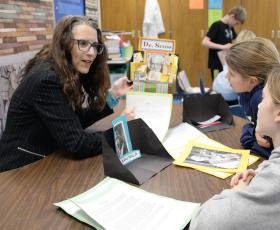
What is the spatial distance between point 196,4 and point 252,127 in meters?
4.04

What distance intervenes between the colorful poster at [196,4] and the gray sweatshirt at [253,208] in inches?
182

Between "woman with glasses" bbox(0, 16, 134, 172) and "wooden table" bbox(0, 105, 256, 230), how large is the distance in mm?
98

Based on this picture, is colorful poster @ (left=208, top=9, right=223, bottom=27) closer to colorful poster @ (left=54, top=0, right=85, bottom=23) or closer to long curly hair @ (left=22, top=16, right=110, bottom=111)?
colorful poster @ (left=54, top=0, right=85, bottom=23)

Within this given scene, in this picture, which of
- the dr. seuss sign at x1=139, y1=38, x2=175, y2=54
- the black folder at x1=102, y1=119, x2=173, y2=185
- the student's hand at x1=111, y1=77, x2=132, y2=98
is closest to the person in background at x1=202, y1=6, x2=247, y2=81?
the student's hand at x1=111, y1=77, x2=132, y2=98

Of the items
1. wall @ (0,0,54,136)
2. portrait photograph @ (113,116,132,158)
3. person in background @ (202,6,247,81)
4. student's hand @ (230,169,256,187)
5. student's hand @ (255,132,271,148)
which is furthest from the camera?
person in background @ (202,6,247,81)

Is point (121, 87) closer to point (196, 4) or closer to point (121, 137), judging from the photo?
point (121, 137)

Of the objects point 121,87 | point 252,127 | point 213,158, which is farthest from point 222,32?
point 213,158

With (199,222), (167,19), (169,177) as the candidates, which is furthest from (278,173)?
(167,19)

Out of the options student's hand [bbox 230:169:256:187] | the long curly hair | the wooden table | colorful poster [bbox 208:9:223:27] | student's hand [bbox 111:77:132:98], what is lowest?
the wooden table

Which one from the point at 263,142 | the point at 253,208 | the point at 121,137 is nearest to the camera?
the point at 253,208

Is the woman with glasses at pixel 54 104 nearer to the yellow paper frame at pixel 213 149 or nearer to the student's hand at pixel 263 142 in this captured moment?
the yellow paper frame at pixel 213 149

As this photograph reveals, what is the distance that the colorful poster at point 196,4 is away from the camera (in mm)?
4977

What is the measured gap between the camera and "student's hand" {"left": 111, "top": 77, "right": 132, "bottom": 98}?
157cm

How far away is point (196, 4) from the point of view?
499cm
